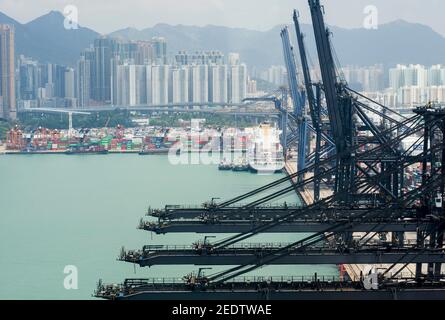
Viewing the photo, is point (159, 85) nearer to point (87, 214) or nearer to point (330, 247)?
point (87, 214)

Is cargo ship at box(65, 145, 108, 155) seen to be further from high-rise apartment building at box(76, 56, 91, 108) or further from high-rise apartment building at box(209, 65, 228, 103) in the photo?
high-rise apartment building at box(209, 65, 228, 103)

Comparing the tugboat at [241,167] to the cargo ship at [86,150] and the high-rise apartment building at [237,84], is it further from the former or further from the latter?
the high-rise apartment building at [237,84]

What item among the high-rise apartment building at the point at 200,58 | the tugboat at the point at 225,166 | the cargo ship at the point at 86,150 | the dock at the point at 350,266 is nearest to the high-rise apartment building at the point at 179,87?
the high-rise apartment building at the point at 200,58

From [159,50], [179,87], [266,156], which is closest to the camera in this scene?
[266,156]

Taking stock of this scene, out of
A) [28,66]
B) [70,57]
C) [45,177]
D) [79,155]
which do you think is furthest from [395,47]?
[45,177]

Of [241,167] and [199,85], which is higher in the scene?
[199,85]

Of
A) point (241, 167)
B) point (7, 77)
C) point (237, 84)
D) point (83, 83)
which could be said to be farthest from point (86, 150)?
point (237, 84)
